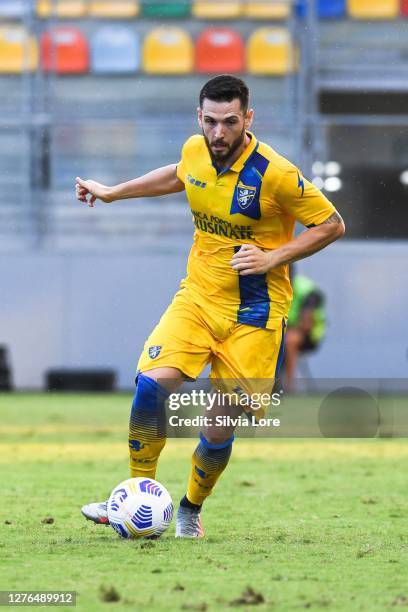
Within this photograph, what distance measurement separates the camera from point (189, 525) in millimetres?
5887

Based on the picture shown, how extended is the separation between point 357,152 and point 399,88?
1250 millimetres

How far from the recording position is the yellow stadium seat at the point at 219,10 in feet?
71.2

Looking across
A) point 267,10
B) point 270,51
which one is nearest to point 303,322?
point 270,51

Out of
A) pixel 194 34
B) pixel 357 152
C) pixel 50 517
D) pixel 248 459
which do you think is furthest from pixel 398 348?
pixel 50 517

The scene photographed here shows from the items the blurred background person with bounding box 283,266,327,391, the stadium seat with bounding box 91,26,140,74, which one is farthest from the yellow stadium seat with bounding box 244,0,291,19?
the blurred background person with bounding box 283,266,327,391

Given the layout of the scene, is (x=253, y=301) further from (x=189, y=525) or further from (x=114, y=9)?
(x=114, y=9)

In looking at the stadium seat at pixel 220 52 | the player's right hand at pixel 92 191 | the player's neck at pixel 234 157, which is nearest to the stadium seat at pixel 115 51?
the stadium seat at pixel 220 52

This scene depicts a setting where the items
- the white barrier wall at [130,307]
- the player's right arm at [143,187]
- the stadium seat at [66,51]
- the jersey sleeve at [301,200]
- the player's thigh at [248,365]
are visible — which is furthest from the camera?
the stadium seat at [66,51]

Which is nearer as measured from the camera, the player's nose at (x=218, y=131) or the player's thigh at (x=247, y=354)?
the player's nose at (x=218, y=131)

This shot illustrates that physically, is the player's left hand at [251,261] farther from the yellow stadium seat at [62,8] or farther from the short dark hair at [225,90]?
the yellow stadium seat at [62,8]

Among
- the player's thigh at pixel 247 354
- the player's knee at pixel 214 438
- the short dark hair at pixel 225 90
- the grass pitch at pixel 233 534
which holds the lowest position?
the grass pitch at pixel 233 534

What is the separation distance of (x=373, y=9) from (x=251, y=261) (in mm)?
16978

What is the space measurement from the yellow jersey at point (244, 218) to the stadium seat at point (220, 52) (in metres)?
15.8

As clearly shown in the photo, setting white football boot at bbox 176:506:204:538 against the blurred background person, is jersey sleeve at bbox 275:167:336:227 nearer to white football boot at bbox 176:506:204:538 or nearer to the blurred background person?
white football boot at bbox 176:506:204:538
